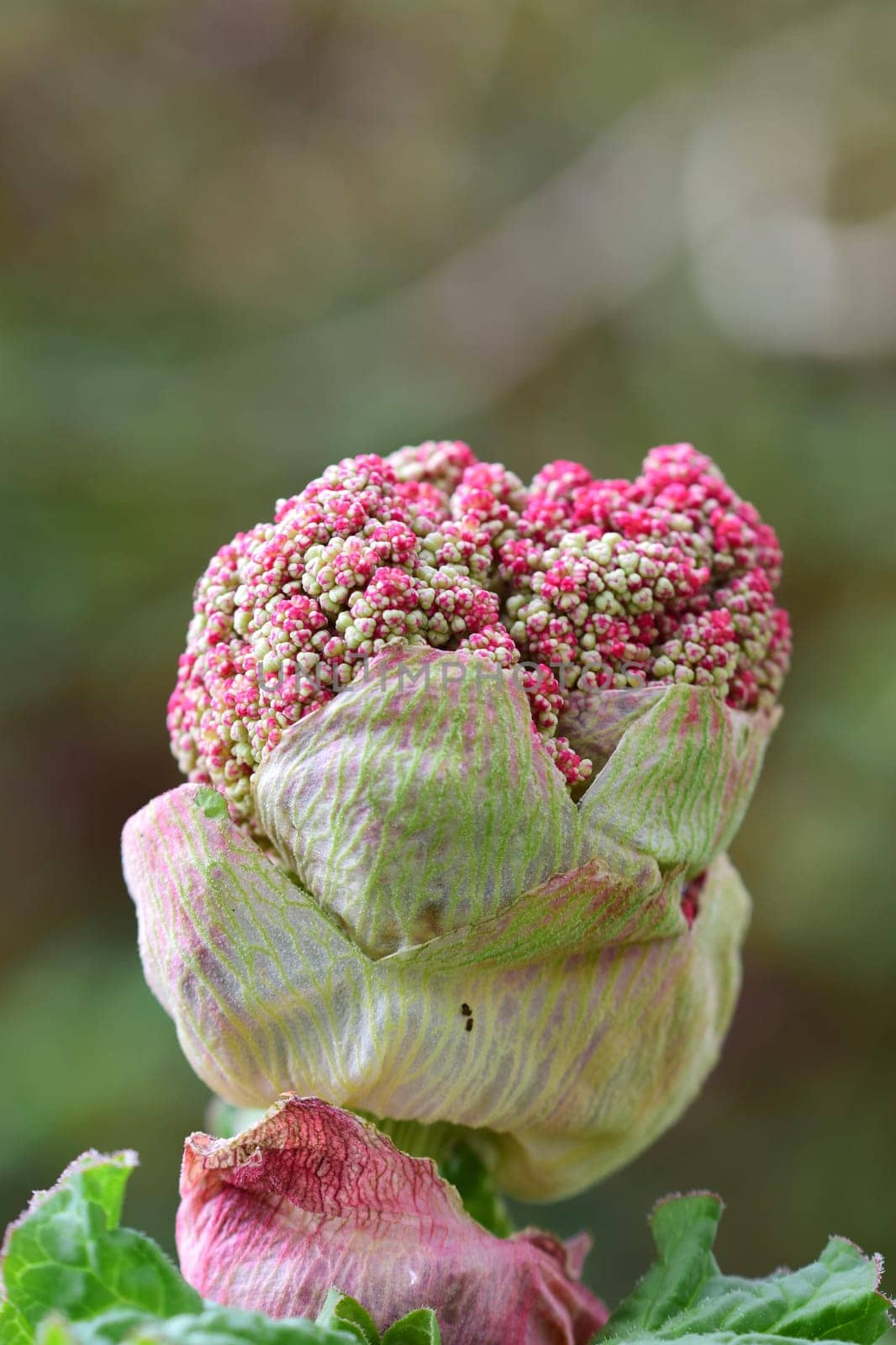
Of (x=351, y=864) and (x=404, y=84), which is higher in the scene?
(x=404, y=84)

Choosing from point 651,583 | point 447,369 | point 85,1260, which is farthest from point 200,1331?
point 447,369

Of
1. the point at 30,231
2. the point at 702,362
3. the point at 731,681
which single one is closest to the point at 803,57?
the point at 702,362

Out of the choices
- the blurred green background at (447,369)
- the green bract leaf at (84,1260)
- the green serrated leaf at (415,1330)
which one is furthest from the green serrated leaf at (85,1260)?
the blurred green background at (447,369)

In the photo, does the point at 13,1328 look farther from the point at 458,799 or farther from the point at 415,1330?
the point at 458,799

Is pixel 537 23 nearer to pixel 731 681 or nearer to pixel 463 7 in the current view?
pixel 463 7

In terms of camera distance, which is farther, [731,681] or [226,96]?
[226,96]

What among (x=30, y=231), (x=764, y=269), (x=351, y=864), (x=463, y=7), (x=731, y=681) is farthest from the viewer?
(x=463, y=7)

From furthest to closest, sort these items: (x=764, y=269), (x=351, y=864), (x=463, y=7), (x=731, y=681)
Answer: (x=463, y=7) → (x=764, y=269) → (x=731, y=681) → (x=351, y=864)

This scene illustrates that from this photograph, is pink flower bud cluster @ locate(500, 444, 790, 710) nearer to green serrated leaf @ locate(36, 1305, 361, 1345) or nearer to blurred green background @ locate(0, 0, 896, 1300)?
green serrated leaf @ locate(36, 1305, 361, 1345)
